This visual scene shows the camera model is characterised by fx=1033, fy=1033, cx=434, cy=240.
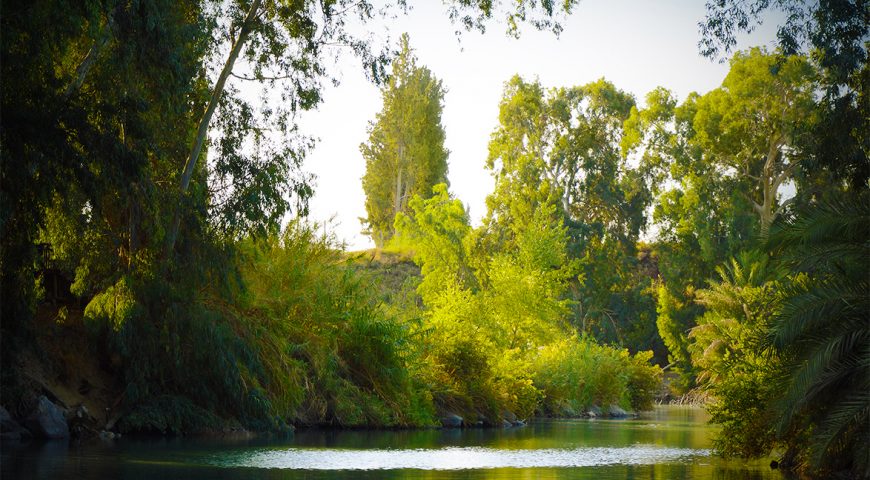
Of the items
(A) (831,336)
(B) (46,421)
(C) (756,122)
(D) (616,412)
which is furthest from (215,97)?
(C) (756,122)

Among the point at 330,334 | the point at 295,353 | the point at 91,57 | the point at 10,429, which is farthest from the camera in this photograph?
the point at 330,334

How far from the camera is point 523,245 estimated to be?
49.0 m

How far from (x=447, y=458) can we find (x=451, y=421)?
37.6 feet

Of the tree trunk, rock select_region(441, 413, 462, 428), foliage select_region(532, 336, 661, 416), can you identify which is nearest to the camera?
the tree trunk

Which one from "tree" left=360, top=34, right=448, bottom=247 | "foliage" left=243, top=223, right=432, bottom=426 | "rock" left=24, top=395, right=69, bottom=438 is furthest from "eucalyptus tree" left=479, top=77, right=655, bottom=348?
"rock" left=24, top=395, right=69, bottom=438

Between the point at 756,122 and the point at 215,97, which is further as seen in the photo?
the point at 756,122

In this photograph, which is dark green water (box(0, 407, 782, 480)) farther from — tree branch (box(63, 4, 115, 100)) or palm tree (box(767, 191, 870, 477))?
tree branch (box(63, 4, 115, 100))

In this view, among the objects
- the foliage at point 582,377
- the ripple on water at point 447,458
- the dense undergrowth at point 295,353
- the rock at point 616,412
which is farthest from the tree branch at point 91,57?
the rock at point 616,412

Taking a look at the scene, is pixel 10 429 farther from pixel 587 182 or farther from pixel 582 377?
pixel 587 182

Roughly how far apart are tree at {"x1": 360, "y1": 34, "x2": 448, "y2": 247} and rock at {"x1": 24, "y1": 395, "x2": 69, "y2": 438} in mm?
43570

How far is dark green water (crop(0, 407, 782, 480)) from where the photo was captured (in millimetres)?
13352

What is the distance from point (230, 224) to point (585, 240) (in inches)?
1675

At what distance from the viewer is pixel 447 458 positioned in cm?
1698

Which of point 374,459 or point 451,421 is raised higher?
point 451,421
